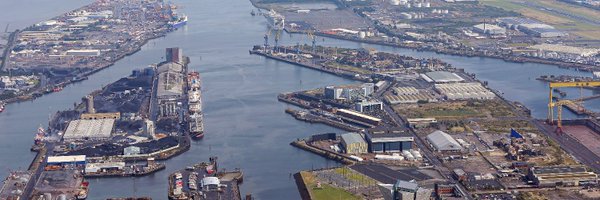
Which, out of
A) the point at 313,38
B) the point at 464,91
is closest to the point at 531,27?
the point at 313,38

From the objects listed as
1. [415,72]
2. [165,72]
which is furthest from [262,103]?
[415,72]

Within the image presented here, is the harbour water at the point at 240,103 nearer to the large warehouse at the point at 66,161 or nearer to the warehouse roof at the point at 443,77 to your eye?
the large warehouse at the point at 66,161

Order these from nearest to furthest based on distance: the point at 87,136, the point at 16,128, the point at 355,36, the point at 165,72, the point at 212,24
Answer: the point at 87,136, the point at 16,128, the point at 165,72, the point at 355,36, the point at 212,24

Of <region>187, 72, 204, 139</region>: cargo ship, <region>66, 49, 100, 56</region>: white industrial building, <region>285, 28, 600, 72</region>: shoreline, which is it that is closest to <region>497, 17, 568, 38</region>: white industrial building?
<region>285, 28, 600, 72</region>: shoreline

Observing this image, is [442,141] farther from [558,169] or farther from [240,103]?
[240,103]

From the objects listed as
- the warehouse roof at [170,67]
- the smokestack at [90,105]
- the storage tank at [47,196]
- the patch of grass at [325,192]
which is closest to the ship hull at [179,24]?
the warehouse roof at [170,67]

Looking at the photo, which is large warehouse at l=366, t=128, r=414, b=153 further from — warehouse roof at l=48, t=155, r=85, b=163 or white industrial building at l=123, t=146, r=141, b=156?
warehouse roof at l=48, t=155, r=85, b=163

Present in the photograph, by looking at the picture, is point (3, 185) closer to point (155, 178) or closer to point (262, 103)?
point (155, 178)
